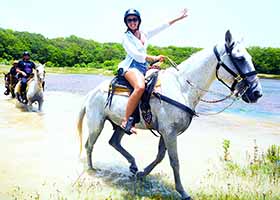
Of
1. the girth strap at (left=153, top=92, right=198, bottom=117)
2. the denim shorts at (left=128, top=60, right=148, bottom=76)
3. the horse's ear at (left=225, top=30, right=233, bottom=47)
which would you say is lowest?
the girth strap at (left=153, top=92, right=198, bottom=117)

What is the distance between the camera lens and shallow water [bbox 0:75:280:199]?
21.7 feet

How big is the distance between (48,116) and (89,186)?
337 inches

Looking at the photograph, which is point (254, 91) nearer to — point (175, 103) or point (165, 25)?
point (175, 103)

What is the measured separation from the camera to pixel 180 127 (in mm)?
5418

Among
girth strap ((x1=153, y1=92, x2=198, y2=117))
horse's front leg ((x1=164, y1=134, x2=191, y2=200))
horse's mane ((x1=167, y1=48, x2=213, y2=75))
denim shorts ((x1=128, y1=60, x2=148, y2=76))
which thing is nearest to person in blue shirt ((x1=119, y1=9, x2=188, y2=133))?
denim shorts ((x1=128, y1=60, x2=148, y2=76))

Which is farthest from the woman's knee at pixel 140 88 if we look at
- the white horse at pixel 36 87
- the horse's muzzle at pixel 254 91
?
the white horse at pixel 36 87

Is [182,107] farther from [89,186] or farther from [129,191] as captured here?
[89,186]

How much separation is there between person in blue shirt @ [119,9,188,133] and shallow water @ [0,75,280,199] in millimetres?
1856

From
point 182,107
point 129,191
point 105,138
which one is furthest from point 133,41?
point 105,138

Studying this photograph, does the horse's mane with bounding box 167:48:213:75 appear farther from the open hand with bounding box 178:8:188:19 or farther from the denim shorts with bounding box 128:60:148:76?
the open hand with bounding box 178:8:188:19

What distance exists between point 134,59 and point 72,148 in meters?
3.96

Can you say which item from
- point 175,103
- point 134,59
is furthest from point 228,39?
point 134,59

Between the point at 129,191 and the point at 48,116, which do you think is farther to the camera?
the point at 48,116

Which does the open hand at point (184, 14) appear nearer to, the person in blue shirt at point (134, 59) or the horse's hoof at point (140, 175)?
the person in blue shirt at point (134, 59)
